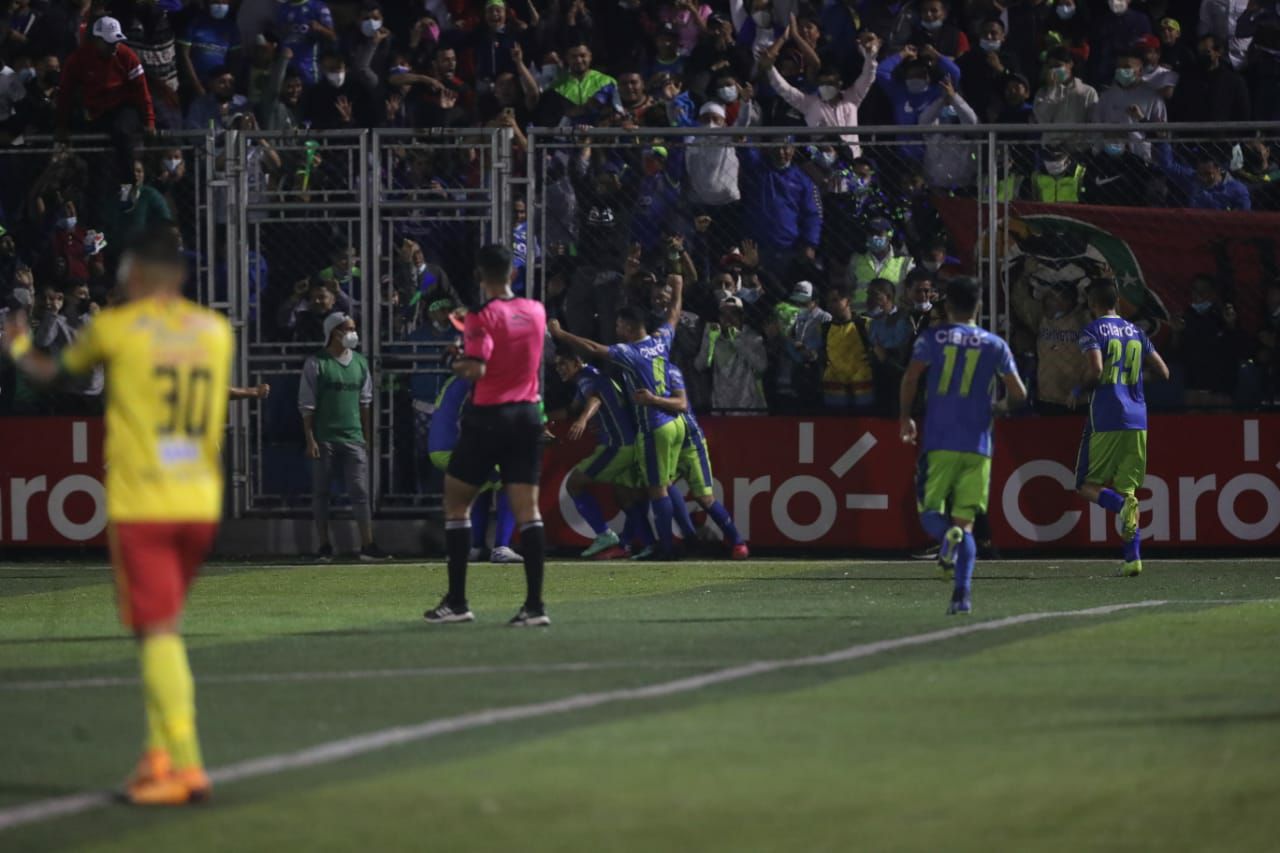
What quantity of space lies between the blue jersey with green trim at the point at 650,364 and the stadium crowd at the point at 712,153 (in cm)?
56

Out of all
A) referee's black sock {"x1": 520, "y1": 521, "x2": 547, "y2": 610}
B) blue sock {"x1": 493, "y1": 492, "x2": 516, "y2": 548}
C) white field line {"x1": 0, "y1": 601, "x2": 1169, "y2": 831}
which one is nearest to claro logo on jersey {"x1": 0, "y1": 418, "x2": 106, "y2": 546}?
blue sock {"x1": 493, "y1": 492, "x2": 516, "y2": 548}

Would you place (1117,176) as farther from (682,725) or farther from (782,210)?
(682,725)

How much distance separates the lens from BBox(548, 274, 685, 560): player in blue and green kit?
1941 centimetres

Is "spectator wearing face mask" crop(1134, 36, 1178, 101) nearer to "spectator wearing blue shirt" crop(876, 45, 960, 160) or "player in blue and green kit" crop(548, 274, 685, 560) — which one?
"spectator wearing blue shirt" crop(876, 45, 960, 160)

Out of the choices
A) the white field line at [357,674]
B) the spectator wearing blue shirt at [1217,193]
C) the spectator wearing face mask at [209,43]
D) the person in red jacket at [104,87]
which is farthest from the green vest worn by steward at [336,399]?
the white field line at [357,674]

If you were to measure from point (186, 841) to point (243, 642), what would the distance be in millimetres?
6064

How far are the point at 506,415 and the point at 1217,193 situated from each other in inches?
346

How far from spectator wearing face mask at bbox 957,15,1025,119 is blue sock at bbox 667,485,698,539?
538 centimetres

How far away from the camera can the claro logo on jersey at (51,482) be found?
20406 mm

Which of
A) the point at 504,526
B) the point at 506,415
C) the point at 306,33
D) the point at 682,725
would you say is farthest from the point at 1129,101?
the point at 682,725

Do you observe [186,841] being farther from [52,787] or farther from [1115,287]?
[1115,287]

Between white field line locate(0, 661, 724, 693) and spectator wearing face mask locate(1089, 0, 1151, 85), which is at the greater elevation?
spectator wearing face mask locate(1089, 0, 1151, 85)

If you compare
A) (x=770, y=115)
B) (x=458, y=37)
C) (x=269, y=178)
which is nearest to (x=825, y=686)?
(x=269, y=178)

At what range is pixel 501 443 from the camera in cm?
1298
